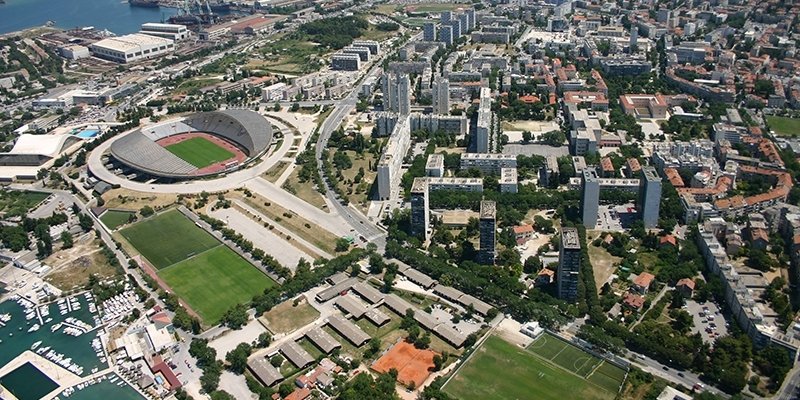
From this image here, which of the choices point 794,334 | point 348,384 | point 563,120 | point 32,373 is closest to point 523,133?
point 563,120

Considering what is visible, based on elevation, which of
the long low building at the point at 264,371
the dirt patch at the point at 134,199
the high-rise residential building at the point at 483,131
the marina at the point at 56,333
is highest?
the high-rise residential building at the point at 483,131

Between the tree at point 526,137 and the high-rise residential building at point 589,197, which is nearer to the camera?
the high-rise residential building at point 589,197

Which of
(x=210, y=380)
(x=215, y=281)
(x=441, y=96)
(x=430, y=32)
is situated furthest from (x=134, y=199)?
(x=430, y=32)

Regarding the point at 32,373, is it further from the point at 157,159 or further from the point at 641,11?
the point at 641,11

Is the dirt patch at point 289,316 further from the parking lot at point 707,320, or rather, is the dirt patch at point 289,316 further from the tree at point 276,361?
the parking lot at point 707,320

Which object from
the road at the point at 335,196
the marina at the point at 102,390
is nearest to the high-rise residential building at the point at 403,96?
the road at the point at 335,196

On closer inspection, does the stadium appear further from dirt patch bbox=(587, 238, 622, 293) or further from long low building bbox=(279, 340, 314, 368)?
dirt patch bbox=(587, 238, 622, 293)
